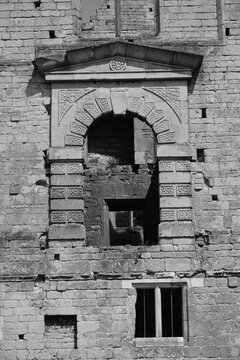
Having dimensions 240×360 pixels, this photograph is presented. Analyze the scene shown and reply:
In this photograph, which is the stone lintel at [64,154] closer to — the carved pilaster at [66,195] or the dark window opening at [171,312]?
the carved pilaster at [66,195]

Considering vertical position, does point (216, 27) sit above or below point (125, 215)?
above

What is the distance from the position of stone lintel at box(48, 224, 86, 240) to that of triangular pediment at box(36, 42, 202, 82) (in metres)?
2.90

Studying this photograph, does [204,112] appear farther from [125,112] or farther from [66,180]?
[66,180]

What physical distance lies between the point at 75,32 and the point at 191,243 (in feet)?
15.9

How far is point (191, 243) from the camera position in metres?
13.2

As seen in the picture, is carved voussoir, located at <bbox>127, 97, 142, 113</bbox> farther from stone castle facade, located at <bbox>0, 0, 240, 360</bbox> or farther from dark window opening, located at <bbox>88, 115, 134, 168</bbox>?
dark window opening, located at <bbox>88, 115, 134, 168</bbox>

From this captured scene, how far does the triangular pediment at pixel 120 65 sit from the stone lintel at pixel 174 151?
4.56 feet

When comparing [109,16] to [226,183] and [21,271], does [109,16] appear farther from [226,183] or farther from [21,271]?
[21,271]

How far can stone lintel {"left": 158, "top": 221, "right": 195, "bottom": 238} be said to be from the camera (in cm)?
1318

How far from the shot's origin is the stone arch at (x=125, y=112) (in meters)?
13.7

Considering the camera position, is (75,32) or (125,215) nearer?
(75,32)

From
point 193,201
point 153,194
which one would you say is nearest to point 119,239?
point 153,194

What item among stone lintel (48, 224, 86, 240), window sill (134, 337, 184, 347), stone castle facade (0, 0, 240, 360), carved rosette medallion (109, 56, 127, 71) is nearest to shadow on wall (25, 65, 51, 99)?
stone castle facade (0, 0, 240, 360)

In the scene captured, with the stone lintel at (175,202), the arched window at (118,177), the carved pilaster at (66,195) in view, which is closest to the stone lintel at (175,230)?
the stone lintel at (175,202)
